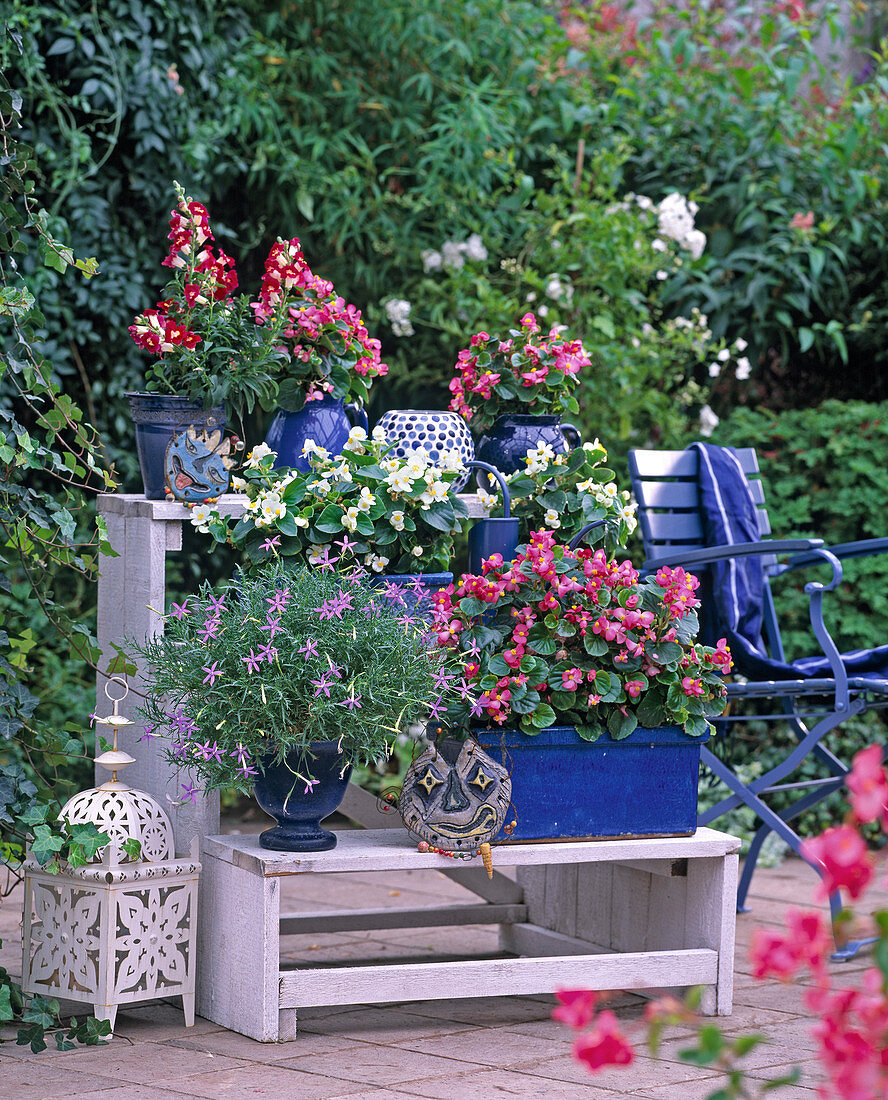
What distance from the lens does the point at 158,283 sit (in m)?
4.34

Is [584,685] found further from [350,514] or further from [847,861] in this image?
[847,861]

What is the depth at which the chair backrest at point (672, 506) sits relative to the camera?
11.3 feet

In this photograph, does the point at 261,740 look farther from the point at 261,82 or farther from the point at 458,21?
the point at 458,21

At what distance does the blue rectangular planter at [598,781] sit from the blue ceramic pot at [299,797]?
30 centimetres

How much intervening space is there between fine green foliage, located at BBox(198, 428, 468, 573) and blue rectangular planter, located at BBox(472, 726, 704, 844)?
403 millimetres

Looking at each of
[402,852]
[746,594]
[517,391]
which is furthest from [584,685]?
[746,594]

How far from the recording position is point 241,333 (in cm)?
279

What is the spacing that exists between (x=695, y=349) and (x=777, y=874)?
169 centimetres

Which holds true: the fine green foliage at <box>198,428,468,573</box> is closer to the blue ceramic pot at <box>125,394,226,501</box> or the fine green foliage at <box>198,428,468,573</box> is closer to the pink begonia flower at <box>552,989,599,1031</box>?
the blue ceramic pot at <box>125,394,226,501</box>

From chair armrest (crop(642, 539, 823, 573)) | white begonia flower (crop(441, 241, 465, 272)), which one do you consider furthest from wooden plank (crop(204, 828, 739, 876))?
white begonia flower (crop(441, 241, 465, 272))

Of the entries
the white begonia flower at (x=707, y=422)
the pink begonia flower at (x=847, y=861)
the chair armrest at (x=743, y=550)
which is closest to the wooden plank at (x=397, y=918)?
the chair armrest at (x=743, y=550)

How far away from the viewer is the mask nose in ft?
8.22

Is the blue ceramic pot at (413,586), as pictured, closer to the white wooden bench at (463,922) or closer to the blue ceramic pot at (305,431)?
the blue ceramic pot at (305,431)

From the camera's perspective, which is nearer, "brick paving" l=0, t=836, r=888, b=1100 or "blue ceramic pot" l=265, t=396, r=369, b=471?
"brick paving" l=0, t=836, r=888, b=1100
